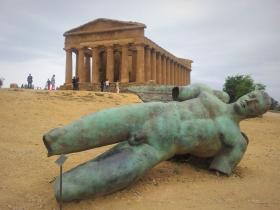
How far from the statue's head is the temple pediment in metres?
36.9

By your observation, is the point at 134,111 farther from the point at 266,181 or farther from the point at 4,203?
the point at 266,181

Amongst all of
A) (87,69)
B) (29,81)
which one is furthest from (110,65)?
(29,81)

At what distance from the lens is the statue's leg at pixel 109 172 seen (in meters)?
5.61

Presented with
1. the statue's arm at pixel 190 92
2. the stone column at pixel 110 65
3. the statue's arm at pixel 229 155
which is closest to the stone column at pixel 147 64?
the stone column at pixel 110 65

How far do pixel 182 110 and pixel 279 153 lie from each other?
15.7ft

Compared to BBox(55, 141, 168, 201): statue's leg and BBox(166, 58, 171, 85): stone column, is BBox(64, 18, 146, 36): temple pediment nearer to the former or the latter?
BBox(166, 58, 171, 85): stone column

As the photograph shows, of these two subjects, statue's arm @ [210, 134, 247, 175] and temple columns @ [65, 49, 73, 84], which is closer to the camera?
statue's arm @ [210, 134, 247, 175]

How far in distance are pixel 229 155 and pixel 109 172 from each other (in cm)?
219

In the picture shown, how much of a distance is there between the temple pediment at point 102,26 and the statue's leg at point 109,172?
125 feet

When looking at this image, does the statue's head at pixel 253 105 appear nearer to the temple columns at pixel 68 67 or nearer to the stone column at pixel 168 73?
the temple columns at pixel 68 67

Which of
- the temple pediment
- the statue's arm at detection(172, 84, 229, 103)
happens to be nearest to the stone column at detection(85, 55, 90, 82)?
the temple pediment

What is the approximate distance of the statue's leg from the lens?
561cm

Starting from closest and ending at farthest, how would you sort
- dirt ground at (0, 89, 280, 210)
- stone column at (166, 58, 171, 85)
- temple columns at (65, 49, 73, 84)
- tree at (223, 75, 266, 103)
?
dirt ground at (0, 89, 280, 210)
tree at (223, 75, 266, 103)
temple columns at (65, 49, 73, 84)
stone column at (166, 58, 171, 85)

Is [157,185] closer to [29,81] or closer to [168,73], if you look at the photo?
[29,81]
